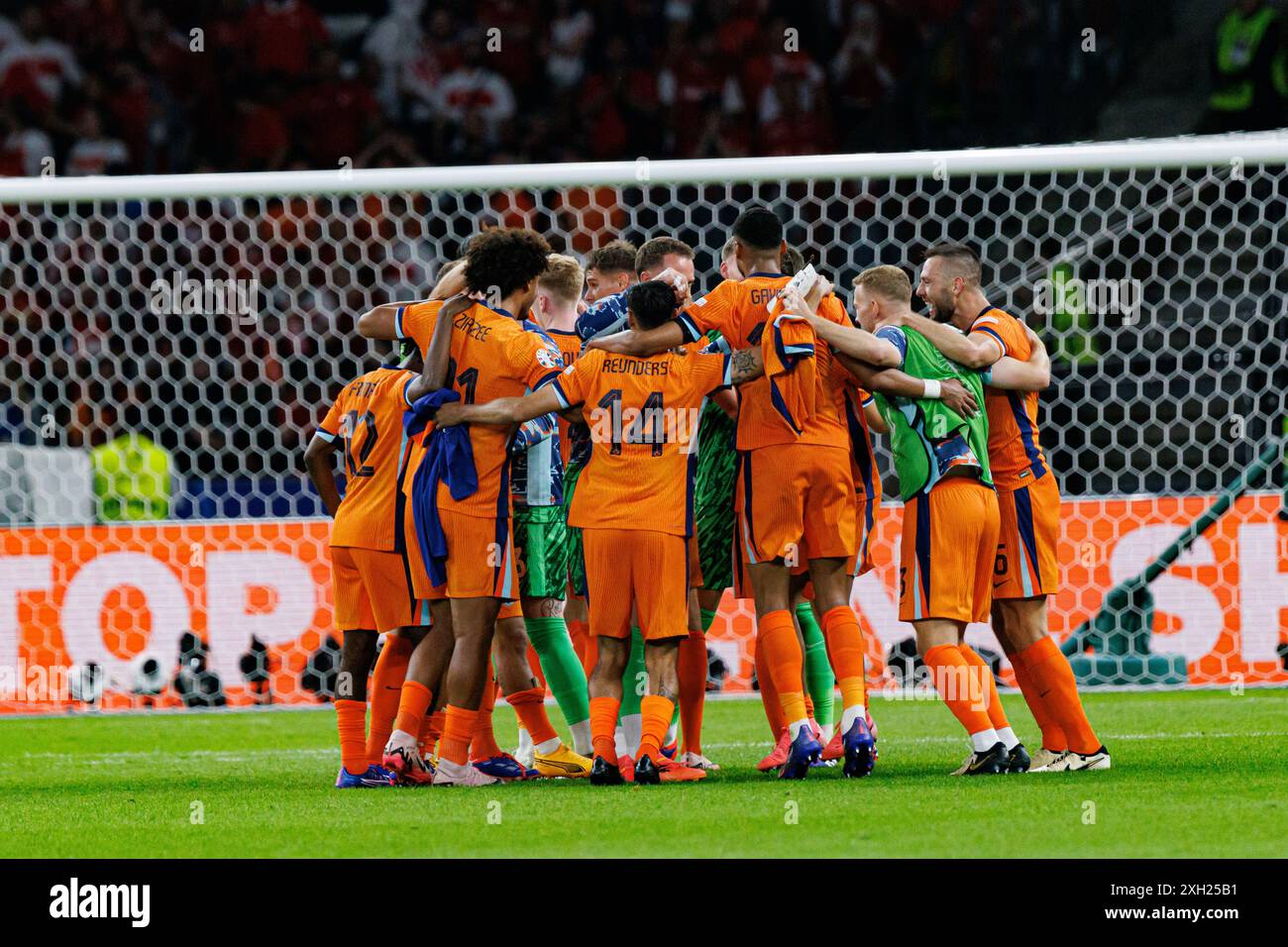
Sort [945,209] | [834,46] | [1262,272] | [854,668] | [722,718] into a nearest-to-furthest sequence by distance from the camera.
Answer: [854,668]
[722,718]
[1262,272]
[945,209]
[834,46]

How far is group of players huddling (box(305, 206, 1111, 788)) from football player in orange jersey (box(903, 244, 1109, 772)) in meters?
0.01

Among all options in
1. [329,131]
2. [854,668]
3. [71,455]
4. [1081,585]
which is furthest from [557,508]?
[329,131]

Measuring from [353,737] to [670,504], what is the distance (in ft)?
4.85

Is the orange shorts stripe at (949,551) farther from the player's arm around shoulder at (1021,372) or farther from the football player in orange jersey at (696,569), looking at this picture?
the football player in orange jersey at (696,569)

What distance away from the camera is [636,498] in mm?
5918

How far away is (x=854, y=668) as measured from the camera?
6.14 metres

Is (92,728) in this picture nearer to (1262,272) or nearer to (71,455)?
(71,455)

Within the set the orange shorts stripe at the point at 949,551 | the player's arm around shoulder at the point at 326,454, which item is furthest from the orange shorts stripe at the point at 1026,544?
the player's arm around shoulder at the point at 326,454

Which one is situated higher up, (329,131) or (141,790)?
(329,131)

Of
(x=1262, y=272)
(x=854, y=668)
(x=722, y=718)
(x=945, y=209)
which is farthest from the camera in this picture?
(x=945, y=209)

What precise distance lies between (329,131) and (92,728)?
22.1ft

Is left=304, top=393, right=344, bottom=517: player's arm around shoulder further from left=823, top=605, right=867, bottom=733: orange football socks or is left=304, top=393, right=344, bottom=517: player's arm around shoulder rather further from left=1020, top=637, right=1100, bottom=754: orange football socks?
left=1020, top=637, right=1100, bottom=754: orange football socks

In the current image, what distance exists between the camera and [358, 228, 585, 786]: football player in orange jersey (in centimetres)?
595

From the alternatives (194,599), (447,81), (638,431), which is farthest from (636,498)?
(447,81)
